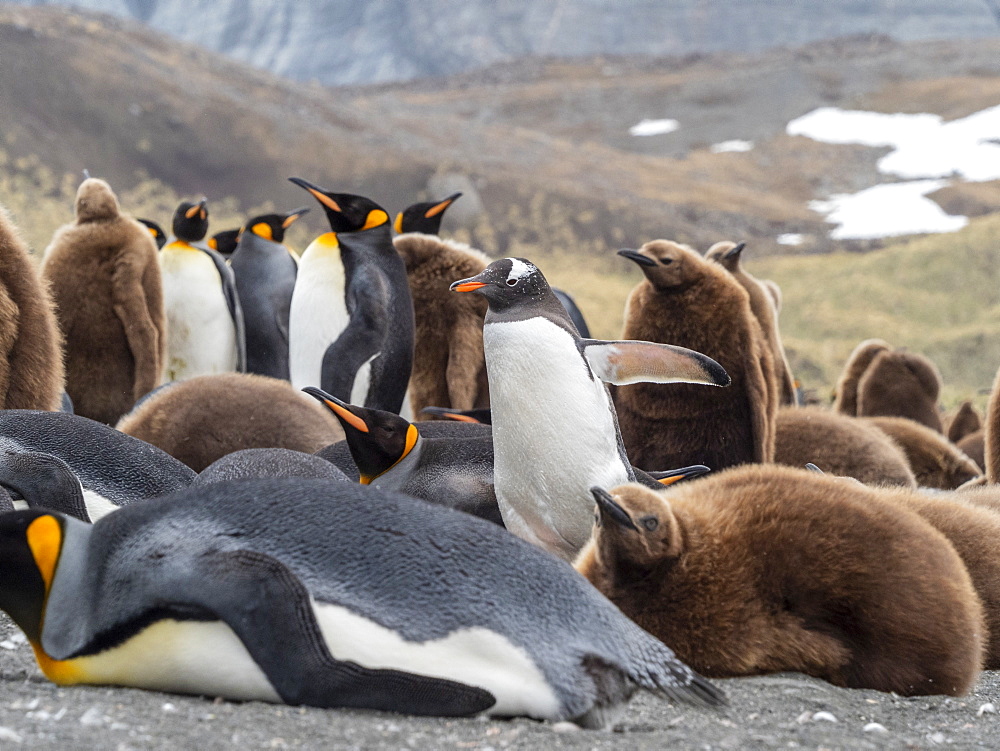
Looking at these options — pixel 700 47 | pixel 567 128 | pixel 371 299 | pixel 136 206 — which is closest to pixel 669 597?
pixel 371 299

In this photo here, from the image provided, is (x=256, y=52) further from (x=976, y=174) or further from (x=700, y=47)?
(x=976, y=174)

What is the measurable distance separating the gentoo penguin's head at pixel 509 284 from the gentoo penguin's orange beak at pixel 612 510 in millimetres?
855

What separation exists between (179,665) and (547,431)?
130 centimetres

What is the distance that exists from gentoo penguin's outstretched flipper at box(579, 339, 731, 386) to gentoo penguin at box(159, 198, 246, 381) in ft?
13.8

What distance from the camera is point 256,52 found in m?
71.1

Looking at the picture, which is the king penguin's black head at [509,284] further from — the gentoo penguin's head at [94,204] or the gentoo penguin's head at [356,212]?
the gentoo penguin's head at [94,204]

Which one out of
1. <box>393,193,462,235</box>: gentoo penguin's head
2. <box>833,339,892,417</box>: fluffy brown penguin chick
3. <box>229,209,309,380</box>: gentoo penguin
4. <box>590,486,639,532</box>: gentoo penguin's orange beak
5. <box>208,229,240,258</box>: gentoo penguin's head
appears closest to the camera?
<box>590,486,639,532</box>: gentoo penguin's orange beak

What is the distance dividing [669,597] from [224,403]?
2.10 meters

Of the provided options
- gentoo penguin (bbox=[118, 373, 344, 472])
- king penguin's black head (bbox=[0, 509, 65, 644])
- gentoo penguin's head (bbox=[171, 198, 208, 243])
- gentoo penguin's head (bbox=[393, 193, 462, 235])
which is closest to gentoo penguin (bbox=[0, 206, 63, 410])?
gentoo penguin (bbox=[118, 373, 344, 472])

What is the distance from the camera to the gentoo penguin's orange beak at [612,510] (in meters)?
2.13

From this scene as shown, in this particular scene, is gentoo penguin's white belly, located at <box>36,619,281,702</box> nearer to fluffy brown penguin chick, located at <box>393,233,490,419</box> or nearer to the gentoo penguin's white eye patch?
the gentoo penguin's white eye patch

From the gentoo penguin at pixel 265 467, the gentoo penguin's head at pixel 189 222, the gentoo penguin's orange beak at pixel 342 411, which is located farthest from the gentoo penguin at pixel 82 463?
the gentoo penguin's head at pixel 189 222

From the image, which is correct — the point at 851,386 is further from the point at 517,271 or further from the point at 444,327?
the point at 517,271

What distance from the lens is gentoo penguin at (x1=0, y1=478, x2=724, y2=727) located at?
5.46ft
